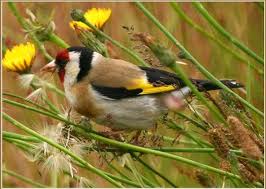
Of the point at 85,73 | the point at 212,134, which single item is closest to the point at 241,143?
the point at 212,134

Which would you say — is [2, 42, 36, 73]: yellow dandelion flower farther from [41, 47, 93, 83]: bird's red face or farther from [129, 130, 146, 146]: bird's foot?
[129, 130, 146, 146]: bird's foot

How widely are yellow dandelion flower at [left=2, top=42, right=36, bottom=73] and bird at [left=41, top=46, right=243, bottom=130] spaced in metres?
0.09

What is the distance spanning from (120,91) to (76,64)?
0.21 metres

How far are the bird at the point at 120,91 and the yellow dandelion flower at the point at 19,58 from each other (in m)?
0.09

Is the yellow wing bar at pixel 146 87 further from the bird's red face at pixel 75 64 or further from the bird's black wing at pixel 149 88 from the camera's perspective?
the bird's red face at pixel 75 64

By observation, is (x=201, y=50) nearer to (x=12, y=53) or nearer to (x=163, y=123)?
(x=163, y=123)

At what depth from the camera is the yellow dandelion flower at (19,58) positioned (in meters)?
2.35

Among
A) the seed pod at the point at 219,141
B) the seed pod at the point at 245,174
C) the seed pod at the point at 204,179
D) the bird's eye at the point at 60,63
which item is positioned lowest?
the seed pod at the point at 204,179

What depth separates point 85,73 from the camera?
2.63 metres

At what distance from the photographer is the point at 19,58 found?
236cm

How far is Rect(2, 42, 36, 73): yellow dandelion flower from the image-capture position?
2348 millimetres

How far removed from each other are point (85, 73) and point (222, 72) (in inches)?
26.3

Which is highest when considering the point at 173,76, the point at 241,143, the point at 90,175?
the point at 173,76

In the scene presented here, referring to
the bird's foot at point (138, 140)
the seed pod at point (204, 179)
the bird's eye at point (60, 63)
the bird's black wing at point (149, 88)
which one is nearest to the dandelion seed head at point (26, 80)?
the bird's eye at point (60, 63)
